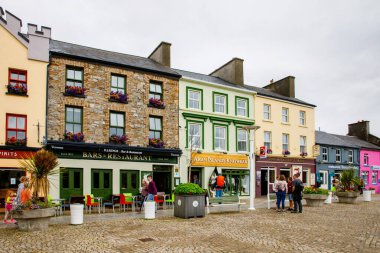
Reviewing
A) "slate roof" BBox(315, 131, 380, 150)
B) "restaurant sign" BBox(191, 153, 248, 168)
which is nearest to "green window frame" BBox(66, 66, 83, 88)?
"restaurant sign" BBox(191, 153, 248, 168)

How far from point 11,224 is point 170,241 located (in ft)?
23.0

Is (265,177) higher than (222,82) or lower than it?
lower

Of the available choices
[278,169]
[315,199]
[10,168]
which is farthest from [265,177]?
[10,168]

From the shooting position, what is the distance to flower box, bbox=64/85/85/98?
19.3m

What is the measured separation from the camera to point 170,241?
951 centimetres

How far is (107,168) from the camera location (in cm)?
2003

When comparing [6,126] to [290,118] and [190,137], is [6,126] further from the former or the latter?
[290,118]

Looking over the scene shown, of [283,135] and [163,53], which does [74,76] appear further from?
[283,135]

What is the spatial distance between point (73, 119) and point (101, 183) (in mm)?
4051

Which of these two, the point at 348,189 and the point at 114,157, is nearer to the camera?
the point at 114,157

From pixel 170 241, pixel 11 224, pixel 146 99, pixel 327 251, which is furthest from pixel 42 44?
pixel 327 251

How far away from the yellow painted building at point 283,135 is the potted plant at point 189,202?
13.8 metres

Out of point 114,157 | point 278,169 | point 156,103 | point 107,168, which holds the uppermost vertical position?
point 156,103

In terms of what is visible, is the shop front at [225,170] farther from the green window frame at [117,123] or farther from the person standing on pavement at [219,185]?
the green window frame at [117,123]
